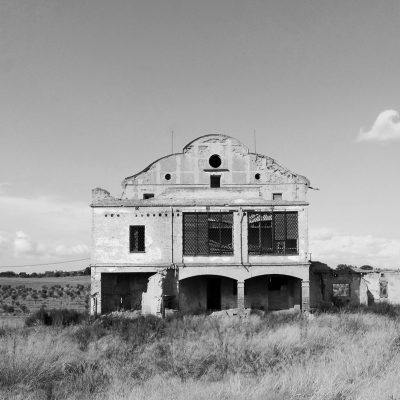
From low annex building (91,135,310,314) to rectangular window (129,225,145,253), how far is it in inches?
2.0

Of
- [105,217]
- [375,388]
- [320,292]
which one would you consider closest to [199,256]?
[105,217]

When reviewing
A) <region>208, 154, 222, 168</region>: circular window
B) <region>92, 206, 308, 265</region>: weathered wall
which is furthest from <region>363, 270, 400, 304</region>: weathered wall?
<region>208, 154, 222, 168</region>: circular window

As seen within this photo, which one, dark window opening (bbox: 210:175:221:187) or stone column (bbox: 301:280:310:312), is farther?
dark window opening (bbox: 210:175:221:187)

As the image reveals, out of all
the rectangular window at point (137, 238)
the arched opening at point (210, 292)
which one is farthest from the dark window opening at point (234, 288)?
the rectangular window at point (137, 238)

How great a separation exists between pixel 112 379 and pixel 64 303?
1165 inches

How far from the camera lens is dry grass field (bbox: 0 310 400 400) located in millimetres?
7741

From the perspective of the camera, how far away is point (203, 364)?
10.5m

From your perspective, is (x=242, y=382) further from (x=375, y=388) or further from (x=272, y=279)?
(x=272, y=279)

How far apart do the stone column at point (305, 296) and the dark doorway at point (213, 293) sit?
4.45 m

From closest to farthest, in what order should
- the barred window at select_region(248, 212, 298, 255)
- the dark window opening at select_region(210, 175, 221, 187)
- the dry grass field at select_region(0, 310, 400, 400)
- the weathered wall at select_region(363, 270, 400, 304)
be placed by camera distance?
the dry grass field at select_region(0, 310, 400, 400)
the barred window at select_region(248, 212, 298, 255)
the dark window opening at select_region(210, 175, 221, 187)
the weathered wall at select_region(363, 270, 400, 304)

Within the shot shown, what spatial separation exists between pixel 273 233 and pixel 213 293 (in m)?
4.70

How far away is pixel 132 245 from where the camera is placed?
2416 cm

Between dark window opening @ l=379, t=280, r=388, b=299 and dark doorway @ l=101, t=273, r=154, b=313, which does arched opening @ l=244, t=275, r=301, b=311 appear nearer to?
dark doorway @ l=101, t=273, r=154, b=313

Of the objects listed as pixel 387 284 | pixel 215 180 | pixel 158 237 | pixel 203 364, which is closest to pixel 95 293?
pixel 158 237
